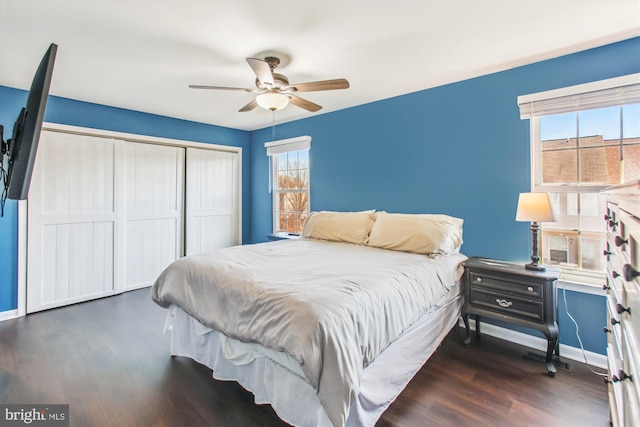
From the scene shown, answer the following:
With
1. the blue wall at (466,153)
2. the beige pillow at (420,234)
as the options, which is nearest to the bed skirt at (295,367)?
the beige pillow at (420,234)

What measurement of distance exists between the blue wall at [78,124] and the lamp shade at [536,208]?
4286 millimetres

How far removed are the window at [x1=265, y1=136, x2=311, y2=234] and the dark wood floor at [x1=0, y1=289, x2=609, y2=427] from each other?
8.19 ft

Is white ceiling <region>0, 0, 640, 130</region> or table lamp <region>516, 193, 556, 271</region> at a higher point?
white ceiling <region>0, 0, 640, 130</region>

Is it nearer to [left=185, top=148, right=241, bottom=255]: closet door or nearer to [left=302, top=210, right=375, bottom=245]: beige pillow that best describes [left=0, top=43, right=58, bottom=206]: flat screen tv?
[left=302, top=210, right=375, bottom=245]: beige pillow

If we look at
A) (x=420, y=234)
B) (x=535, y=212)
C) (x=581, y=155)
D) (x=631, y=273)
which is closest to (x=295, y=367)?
(x=631, y=273)

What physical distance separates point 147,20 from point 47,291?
10.6 feet

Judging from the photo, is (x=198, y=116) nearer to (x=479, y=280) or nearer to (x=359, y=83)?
(x=359, y=83)

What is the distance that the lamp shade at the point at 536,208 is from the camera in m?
2.21

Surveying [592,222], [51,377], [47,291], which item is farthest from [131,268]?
[592,222]

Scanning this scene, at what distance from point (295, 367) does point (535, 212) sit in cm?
205

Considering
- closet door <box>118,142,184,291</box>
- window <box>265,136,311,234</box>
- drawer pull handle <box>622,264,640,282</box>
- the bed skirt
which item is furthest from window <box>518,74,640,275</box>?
closet door <box>118,142,184,291</box>

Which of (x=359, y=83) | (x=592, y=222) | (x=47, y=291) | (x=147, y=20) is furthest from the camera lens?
(x=47, y=291)

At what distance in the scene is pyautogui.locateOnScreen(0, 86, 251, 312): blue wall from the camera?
3.10 meters

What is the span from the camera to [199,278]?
207 cm
